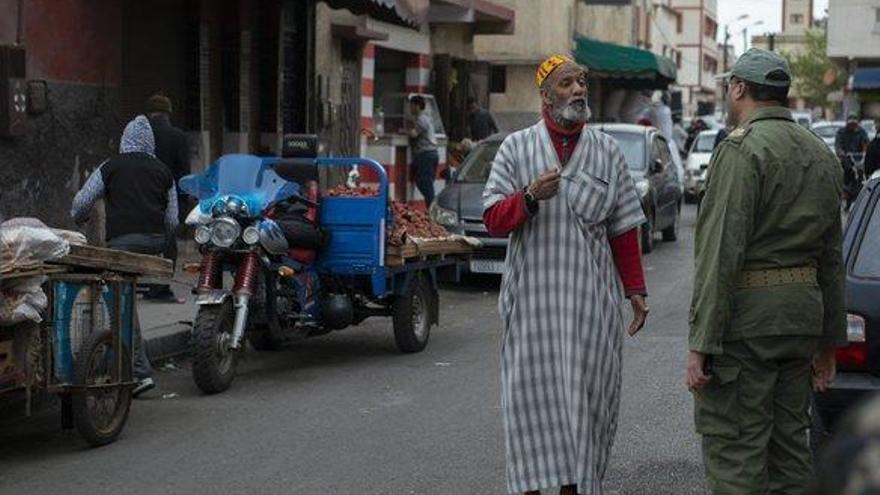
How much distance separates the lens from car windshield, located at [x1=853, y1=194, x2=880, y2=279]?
6.05 metres

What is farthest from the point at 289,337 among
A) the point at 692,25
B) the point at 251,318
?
the point at 692,25

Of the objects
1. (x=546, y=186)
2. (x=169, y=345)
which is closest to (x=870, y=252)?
(x=546, y=186)

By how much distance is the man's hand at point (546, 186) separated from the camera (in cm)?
501

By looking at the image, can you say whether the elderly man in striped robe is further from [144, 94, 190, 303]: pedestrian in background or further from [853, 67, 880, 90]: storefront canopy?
[853, 67, 880, 90]: storefront canopy

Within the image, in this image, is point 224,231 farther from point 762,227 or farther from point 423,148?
point 423,148

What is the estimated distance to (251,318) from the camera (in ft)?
32.3

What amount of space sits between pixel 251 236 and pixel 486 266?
6.01 m

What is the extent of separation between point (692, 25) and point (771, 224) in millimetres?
93475

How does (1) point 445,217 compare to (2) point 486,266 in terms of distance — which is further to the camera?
(1) point 445,217

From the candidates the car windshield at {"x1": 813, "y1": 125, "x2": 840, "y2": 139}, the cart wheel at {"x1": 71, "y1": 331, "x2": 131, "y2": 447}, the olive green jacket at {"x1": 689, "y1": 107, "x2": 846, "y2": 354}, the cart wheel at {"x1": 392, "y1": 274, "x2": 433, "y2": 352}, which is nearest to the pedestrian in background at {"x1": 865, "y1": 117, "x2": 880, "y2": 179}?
the cart wheel at {"x1": 392, "y1": 274, "x2": 433, "y2": 352}

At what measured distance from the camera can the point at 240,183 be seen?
33.1 ft

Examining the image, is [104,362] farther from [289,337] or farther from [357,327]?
[357,327]

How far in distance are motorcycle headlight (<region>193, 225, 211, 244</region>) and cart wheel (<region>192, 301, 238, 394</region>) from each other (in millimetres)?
480

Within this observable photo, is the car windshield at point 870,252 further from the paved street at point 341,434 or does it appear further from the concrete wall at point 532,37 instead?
the concrete wall at point 532,37
